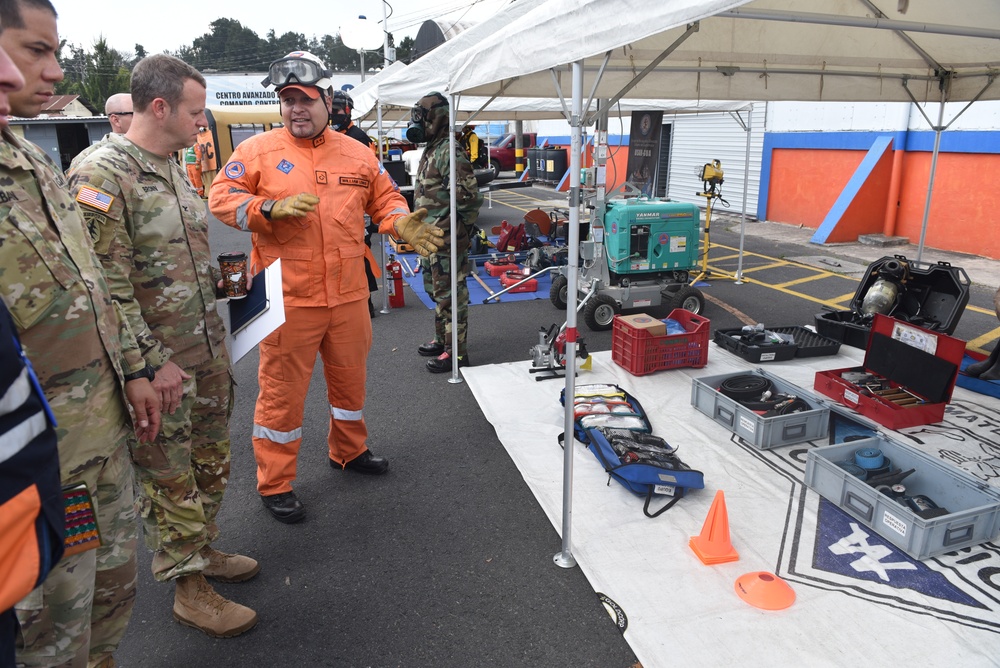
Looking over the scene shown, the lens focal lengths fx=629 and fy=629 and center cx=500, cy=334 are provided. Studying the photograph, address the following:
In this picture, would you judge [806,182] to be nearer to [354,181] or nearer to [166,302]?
[354,181]

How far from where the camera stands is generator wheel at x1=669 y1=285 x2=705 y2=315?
7108 millimetres

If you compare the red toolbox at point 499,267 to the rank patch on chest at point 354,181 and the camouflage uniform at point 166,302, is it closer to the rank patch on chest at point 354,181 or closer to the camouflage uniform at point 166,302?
the rank patch on chest at point 354,181

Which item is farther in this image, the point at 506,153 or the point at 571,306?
the point at 506,153

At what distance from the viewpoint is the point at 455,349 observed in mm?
5516

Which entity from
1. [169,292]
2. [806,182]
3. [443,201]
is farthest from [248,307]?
[806,182]

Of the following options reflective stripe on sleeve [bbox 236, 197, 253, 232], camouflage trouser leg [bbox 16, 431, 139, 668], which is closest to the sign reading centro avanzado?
reflective stripe on sleeve [bbox 236, 197, 253, 232]

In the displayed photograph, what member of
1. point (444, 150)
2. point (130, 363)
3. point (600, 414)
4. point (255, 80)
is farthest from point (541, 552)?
point (255, 80)

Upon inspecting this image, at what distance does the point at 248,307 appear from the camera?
2.83 m

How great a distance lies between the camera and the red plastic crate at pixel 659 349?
5.41 m

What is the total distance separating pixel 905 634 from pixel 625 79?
5.64 meters

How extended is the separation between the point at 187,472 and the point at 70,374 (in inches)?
38.1

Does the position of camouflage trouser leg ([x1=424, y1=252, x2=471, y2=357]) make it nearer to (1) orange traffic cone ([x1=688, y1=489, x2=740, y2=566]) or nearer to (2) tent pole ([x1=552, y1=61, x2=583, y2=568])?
(2) tent pole ([x1=552, y1=61, x2=583, y2=568])

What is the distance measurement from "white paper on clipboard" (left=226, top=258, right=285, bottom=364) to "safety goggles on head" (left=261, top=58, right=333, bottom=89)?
97 cm

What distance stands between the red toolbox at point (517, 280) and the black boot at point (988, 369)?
5038 millimetres
